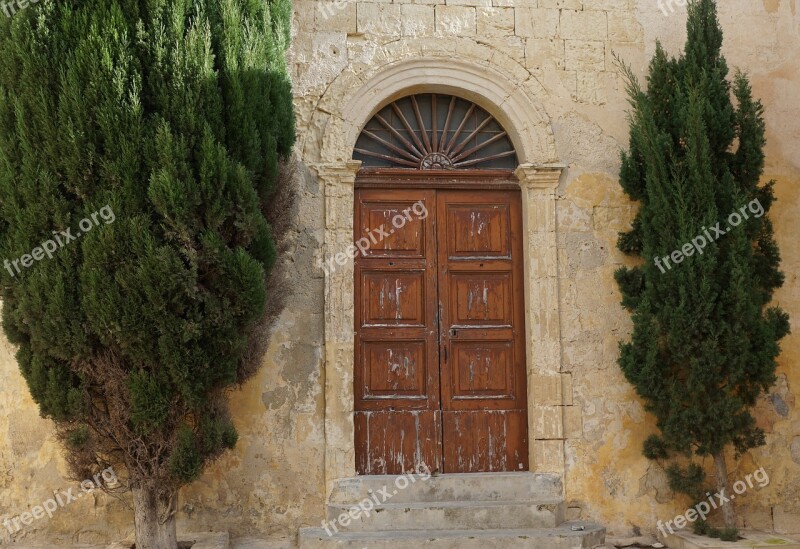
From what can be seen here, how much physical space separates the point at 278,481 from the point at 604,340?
8.22ft

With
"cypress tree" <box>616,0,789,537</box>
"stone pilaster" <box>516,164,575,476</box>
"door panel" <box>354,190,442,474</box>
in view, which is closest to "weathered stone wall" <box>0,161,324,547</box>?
"door panel" <box>354,190,442,474</box>

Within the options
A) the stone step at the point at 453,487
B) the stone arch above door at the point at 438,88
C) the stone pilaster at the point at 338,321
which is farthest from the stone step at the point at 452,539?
the stone arch above door at the point at 438,88

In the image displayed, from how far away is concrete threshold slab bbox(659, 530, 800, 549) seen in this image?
18.2ft

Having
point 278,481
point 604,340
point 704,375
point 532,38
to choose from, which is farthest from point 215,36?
point 704,375

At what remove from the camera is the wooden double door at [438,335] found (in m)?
6.13

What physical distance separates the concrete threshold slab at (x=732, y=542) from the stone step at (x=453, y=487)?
812 millimetres

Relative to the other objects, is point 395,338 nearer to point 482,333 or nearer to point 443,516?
point 482,333

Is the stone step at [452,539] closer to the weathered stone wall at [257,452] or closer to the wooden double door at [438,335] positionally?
the weathered stone wall at [257,452]

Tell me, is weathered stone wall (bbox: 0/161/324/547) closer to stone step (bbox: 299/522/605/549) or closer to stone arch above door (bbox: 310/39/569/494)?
stone arch above door (bbox: 310/39/569/494)

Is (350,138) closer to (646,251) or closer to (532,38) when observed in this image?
(532,38)

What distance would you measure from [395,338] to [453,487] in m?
1.11

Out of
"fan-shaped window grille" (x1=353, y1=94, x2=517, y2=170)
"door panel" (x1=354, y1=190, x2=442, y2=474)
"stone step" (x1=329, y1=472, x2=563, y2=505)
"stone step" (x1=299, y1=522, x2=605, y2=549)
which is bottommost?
"stone step" (x1=299, y1=522, x2=605, y2=549)

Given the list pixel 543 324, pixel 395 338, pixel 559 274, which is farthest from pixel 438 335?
pixel 559 274

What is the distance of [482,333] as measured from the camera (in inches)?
247
